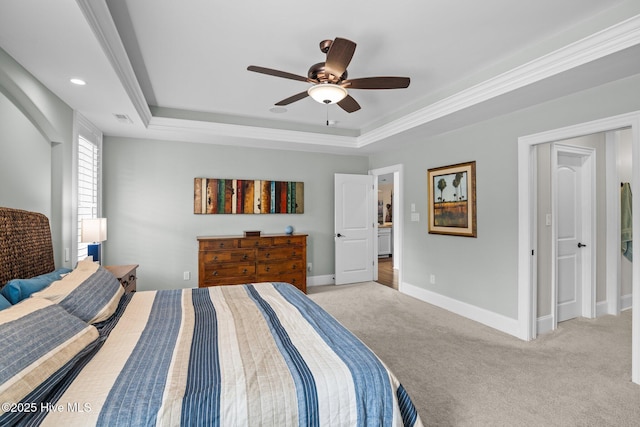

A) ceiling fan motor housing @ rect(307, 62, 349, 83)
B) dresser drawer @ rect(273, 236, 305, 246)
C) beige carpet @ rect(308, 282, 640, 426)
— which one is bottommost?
beige carpet @ rect(308, 282, 640, 426)

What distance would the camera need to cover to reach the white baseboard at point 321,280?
5.49 meters

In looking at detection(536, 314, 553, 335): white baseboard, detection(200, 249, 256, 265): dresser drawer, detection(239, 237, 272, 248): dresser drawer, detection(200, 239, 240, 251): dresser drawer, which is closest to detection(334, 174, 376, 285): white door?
detection(239, 237, 272, 248): dresser drawer

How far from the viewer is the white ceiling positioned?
2047mm

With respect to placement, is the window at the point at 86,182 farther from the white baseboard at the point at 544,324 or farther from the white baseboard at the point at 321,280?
the white baseboard at the point at 544,324

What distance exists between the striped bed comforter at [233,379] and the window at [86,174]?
7.29 feet

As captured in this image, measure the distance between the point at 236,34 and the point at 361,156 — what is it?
3804 mm

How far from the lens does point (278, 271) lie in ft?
15.6

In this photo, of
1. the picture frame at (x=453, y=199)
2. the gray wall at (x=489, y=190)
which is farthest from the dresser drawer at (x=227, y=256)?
the picture frame at (x=453, y=199)

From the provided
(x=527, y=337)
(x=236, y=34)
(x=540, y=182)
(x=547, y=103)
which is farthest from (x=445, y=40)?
(x=527, y=337)

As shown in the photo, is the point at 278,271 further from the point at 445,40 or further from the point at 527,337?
the point at 445,40

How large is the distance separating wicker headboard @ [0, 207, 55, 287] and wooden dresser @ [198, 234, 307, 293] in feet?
6.35

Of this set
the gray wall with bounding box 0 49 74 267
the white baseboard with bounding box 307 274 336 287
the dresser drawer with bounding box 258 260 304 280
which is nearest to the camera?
the gray wall with bounding box 0 49 74 267

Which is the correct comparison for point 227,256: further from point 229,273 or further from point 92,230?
point 92,230

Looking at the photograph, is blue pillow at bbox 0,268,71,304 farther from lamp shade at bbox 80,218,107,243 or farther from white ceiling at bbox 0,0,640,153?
white ceiling at bbox 0,0,640,153
